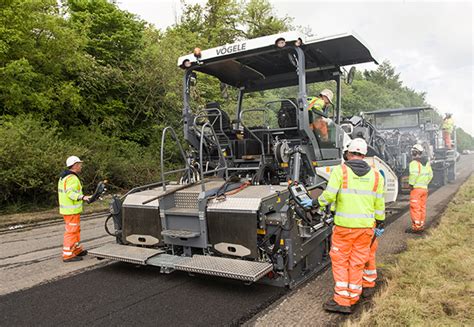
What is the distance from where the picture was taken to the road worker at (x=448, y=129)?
14.4 meters

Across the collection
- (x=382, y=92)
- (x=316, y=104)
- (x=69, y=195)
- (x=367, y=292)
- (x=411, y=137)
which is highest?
(x=382, y=92)

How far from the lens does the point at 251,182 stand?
512 centimetres

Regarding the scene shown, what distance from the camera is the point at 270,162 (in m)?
5.39

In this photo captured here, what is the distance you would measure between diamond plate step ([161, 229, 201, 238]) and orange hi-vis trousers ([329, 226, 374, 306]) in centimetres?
156

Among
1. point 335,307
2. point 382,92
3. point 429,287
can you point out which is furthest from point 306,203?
point 382,92

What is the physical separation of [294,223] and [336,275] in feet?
2.21

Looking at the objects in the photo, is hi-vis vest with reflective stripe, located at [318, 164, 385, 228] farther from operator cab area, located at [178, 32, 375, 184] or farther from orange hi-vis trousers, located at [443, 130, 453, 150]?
orange hi-vis trousers, located at [443, 130, 453, 150]

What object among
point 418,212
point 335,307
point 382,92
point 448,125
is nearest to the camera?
point 335,307

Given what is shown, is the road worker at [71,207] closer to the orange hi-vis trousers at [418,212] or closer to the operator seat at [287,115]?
the operator seat at [287,115]

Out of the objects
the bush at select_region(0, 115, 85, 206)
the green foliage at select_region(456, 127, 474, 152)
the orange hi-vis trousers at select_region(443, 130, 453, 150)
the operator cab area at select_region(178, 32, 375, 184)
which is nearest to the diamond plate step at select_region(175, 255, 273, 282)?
the operator cab area at select_region(178, 32, 375, 184)

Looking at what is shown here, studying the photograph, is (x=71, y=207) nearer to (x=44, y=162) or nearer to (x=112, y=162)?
(x=44, y=162)

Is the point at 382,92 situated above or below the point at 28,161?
above

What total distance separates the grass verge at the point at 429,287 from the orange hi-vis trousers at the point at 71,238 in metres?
3.90

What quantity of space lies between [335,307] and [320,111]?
2.84m
